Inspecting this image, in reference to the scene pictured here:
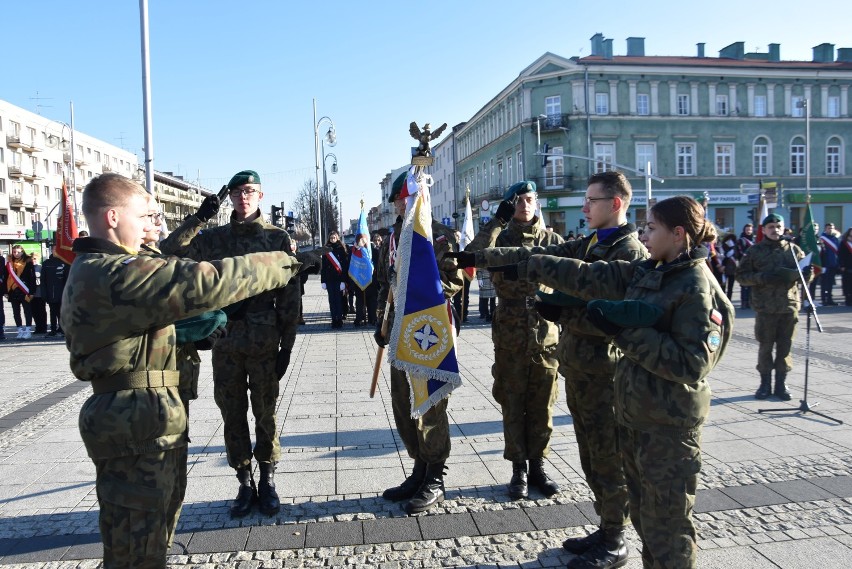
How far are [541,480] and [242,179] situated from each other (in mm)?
3235

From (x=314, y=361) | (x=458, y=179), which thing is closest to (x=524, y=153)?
(x=458, y=179)

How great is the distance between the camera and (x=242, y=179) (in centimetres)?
467

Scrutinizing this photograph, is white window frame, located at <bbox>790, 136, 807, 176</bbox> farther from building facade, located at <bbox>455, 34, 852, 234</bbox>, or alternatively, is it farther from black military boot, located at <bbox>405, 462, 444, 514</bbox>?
black military boot, located at <bbox>405, 462, 444, 514</bbox>

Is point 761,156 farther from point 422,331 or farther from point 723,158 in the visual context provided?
point 422,331

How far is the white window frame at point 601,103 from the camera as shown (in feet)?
159

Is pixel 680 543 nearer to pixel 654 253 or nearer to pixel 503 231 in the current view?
pixel 654 253

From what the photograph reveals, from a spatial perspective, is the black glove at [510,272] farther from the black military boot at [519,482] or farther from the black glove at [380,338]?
the black military boot at [519,482]

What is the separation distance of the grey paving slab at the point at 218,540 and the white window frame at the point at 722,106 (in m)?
53.6

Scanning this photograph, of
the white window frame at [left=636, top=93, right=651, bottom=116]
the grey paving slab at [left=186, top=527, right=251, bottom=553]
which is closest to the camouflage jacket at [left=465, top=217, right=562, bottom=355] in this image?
the grey paving slab at [left=186, top=527, right=251, bottom=553]

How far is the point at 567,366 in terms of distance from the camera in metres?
3.96

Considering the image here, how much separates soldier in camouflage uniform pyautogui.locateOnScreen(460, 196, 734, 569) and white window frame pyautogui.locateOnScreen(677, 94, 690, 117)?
2020 inches

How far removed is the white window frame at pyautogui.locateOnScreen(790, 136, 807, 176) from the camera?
Answer: 50.1 m

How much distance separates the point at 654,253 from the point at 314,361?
8139 millimetres

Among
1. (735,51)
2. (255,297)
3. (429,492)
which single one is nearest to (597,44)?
(735,51)
